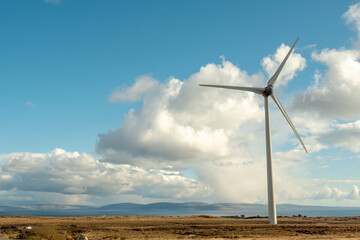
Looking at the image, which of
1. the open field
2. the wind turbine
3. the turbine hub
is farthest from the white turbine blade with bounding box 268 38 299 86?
the open field

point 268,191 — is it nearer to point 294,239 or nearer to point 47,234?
point 294,239

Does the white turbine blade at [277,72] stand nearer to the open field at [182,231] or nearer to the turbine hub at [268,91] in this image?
the turbine hub at [268,91]

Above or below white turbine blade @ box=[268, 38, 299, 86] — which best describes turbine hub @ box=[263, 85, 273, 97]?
below

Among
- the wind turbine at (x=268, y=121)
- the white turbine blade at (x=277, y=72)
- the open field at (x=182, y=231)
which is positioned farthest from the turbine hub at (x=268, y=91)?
the open field at (x=182, y=231)

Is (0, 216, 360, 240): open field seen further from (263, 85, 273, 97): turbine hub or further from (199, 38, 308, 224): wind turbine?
(263, 85, 273, 97): turbine hub

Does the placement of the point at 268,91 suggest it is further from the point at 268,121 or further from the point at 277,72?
the point at 268,121

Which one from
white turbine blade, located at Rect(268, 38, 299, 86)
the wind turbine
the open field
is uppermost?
white turbine blade, located at Rect(268, 38, 299, 86)

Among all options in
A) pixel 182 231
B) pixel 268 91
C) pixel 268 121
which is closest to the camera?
pixel 182 231

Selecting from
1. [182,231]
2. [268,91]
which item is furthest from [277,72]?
[182,231]

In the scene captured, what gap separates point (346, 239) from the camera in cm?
3700

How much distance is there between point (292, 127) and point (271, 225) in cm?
1639

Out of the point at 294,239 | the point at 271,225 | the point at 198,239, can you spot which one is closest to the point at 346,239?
the point at 294,239

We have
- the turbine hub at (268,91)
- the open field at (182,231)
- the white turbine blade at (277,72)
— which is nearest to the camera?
the open field at (182,231)

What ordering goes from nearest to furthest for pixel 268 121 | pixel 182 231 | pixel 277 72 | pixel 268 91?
pixel 182 231 < pixel 268 121 < pixel 268 91 < pixel 277 72
